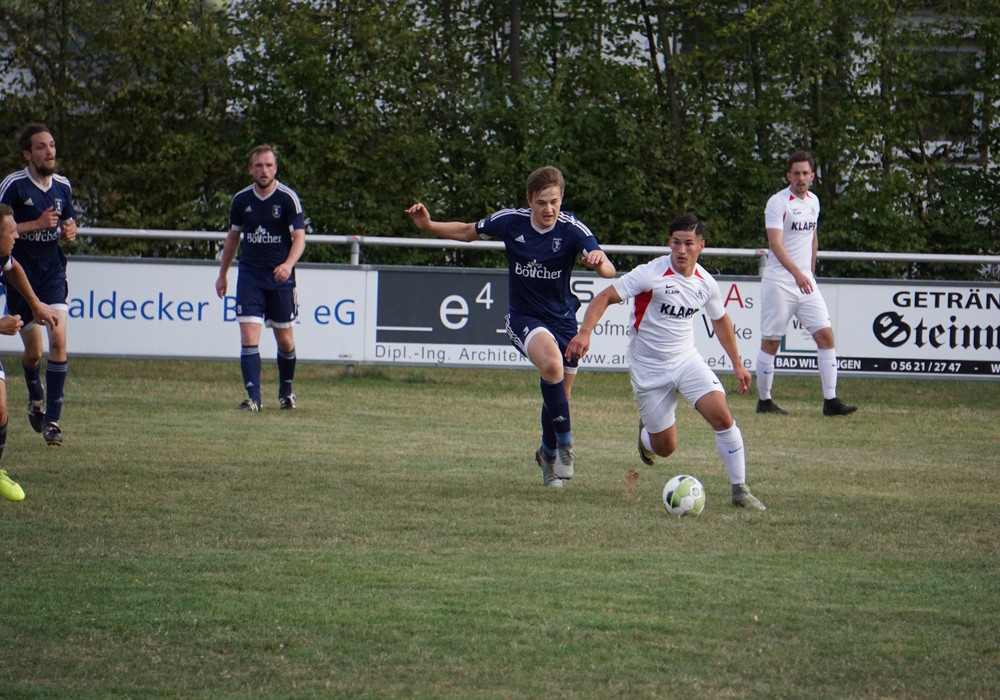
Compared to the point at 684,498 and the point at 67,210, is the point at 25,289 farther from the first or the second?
the point at 684,498

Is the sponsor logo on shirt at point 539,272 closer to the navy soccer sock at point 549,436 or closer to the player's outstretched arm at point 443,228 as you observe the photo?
the player's outstretched arm at point 443,228

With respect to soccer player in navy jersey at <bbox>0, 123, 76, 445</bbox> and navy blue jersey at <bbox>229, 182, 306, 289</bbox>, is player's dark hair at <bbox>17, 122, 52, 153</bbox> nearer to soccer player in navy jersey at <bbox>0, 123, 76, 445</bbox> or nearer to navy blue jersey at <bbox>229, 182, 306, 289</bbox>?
soccer player in navy jersey at <bbox>0, 123, 76, 445</bbox>

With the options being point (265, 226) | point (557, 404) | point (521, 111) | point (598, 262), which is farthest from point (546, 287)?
point (521, 111)

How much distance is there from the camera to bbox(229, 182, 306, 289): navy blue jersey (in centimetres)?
1138

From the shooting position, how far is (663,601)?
5074mm

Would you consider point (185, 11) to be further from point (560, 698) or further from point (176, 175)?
point (560, 698)

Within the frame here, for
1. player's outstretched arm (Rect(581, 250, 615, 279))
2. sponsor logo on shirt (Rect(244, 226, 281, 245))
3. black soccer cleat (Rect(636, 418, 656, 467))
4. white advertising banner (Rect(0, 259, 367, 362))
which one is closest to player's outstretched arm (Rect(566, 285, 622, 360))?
player's outstretched arm (Rect(581, 250, 615, 279))

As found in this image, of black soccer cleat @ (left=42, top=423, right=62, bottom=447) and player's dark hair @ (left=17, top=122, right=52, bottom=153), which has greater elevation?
player's dark hair @ (left=17, top=122, right=52, bottom=153)

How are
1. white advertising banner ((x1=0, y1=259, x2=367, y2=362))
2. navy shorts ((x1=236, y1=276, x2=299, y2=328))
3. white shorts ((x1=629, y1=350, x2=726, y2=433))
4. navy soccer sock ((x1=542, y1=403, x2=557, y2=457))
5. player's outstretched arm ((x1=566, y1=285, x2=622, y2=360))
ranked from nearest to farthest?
player's outstretched arm ((x1=566, y1=285, x2=622, y2=360))
white shorts ((x1=629, y1=350, x2=726, y2=433))
navy soccer sock ((x1=542, y1=403, x2=557, y2=457))
navy shorts ((x1=236, y1=276, x2=299, y2=328))
white advertising banner ((x1=0, y1=259, x2=367, y2=362))

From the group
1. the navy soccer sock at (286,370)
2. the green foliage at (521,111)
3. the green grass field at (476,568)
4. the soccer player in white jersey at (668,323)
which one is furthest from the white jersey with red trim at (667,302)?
the green foliage at (521,111)

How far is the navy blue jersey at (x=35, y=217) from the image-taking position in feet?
30.5

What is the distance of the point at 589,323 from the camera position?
Result: 23.9 feet

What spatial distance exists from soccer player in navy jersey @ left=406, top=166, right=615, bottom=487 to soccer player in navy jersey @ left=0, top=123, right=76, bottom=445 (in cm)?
286

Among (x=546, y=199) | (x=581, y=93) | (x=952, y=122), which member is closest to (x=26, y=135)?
(x=546, y=199)
